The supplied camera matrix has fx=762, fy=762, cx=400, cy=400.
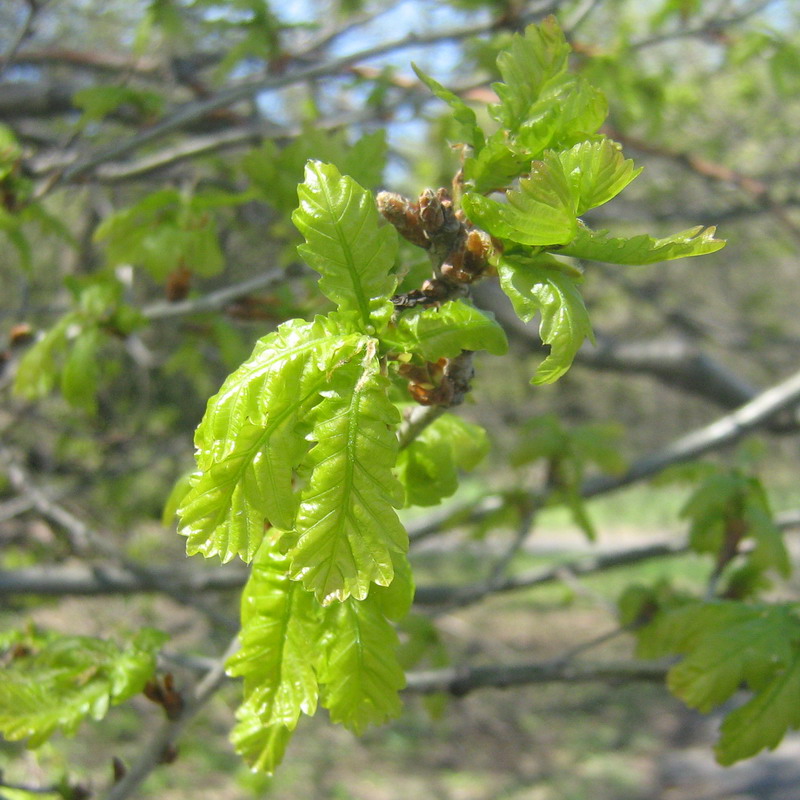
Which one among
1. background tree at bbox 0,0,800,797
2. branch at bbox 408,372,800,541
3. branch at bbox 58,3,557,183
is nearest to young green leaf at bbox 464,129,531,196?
background tree at bbox 0,0,800,797

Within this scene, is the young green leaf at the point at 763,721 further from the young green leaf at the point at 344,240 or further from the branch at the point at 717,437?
the branch at the point at 717,437

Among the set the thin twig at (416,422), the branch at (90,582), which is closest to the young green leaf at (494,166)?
the thin twig at (416,422)

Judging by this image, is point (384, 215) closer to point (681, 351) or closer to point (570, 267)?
point (570, 267)

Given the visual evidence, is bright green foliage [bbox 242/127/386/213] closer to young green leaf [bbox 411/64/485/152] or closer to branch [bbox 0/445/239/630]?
young green leaf [bbox 411/64/485/152]

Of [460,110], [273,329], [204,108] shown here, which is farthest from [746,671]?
[273,329]

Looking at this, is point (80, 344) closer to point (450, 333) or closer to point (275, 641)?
point (275, 641)

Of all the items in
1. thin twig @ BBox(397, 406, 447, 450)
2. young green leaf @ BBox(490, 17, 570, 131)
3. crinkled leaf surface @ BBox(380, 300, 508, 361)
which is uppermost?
young green leaf @ BBox(490, 17, 570, 131)
